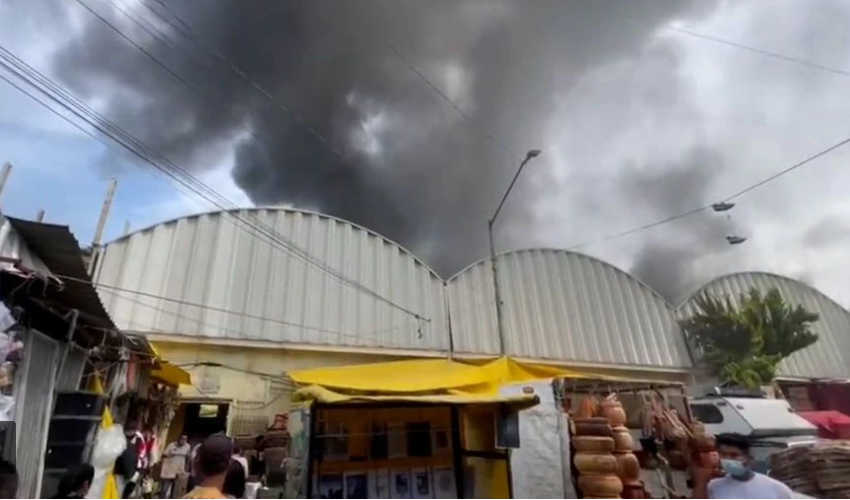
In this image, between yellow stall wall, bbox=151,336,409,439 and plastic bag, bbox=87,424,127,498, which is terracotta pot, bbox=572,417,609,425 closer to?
plastic bag, bbox=87,424,127,498

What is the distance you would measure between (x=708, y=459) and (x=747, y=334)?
13627 millimetres

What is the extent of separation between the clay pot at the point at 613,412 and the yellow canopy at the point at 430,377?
541mm

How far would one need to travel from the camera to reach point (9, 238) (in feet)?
13.3

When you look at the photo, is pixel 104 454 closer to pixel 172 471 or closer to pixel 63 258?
pixel 63 258

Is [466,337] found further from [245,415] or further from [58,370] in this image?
[58,370]

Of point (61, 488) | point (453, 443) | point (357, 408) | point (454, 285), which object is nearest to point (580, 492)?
point (453, 443)

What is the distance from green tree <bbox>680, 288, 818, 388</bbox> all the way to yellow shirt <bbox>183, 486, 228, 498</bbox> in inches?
722

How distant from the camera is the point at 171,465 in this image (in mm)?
9328

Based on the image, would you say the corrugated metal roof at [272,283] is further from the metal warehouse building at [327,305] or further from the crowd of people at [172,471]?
the crowd of people at [172,471]

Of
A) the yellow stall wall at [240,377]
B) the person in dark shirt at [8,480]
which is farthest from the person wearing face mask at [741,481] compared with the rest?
the yellow stall wall at [240,377]

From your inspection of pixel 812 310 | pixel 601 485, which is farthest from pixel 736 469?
pixel 812 310

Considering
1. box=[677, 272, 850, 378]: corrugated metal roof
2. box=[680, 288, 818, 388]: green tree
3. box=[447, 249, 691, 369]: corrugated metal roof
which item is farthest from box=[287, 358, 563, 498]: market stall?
box=[677, 272, 850, 378]: corrugated metal roof

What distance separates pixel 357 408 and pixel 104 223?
7919 mm

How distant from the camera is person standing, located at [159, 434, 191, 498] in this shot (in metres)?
9.12
